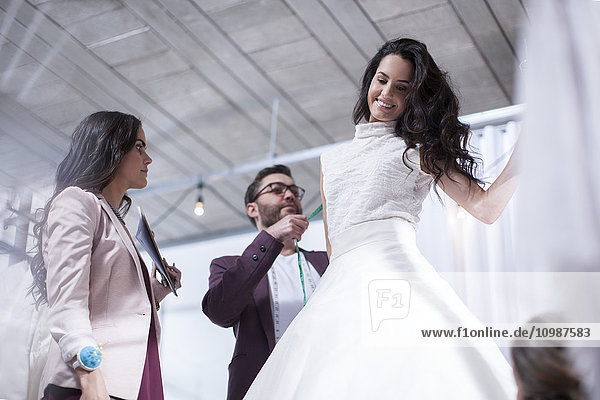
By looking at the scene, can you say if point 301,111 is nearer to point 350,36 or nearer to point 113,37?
point 350,36

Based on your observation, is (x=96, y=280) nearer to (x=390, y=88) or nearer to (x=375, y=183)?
(x=375, y=183)

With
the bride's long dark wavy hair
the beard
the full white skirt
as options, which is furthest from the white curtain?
the beard

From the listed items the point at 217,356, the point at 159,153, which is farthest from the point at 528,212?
the point at 217,356

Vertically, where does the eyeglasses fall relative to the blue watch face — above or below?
above

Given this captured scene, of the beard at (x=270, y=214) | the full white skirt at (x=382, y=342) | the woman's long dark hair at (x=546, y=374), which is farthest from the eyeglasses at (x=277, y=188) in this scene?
the woman's long dark hair at (x=546, y=374)

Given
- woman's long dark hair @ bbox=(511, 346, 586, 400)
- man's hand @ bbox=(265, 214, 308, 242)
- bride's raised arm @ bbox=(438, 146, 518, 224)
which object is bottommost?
woman's long dark hair @ bbox=(511, 346, 586, 400)

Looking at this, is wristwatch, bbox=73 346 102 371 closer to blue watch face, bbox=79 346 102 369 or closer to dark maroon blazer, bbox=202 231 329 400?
blue watch face, bbox=79 346 102 369

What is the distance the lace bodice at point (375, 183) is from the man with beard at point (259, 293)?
0.39 meters

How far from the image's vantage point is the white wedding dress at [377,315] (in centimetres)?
134

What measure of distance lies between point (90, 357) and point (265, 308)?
0.98 m

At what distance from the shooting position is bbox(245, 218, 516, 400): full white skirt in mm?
1325

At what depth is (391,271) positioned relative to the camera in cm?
162

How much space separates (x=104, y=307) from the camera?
1652mm

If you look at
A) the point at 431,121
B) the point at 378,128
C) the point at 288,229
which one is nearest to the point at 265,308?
the point at 288,229
